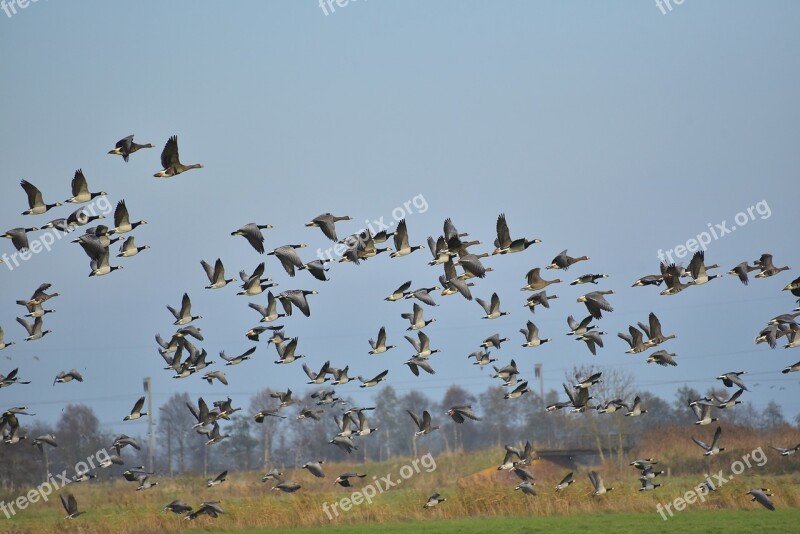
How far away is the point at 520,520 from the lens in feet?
136

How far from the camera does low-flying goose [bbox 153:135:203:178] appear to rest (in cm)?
2284

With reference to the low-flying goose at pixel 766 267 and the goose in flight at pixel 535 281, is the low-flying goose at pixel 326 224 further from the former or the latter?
the low-flying goose at pixel 766 267

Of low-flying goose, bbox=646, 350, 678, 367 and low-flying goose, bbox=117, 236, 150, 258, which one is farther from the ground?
low-flying goose, bbox=117, 236, 150, 258

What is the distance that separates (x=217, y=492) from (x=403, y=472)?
17.1 meters

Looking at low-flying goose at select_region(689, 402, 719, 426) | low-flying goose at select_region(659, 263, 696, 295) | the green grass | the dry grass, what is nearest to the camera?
low-flying goose at select_region(659, 263, 696, 295)

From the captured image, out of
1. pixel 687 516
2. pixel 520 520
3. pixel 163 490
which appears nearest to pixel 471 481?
pixel 520 520

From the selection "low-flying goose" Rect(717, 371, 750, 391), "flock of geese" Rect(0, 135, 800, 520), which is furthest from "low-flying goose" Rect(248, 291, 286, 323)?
"low-flying goose" Rect(717, 371, 750, 391)

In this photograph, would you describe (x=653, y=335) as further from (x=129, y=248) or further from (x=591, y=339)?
(x=129, y=248)

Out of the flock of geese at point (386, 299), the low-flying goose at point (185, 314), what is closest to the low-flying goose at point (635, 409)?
the flock of geese at point (386, 299)

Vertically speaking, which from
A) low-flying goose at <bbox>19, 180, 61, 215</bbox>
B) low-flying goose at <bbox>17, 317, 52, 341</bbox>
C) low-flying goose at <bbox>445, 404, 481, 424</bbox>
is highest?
low-flying goose at <bbox>19, 180, 61, 215</bbox>

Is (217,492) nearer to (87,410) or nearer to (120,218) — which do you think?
(120,218)

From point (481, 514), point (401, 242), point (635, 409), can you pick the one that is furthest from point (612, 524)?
point (401, 242)

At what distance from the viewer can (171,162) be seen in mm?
23391

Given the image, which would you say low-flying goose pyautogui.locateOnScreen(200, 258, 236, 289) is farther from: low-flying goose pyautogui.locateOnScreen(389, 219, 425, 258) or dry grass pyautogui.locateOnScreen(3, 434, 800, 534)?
dry grass pyautogui.locateOnScreen(3, 434, 800, 534)
